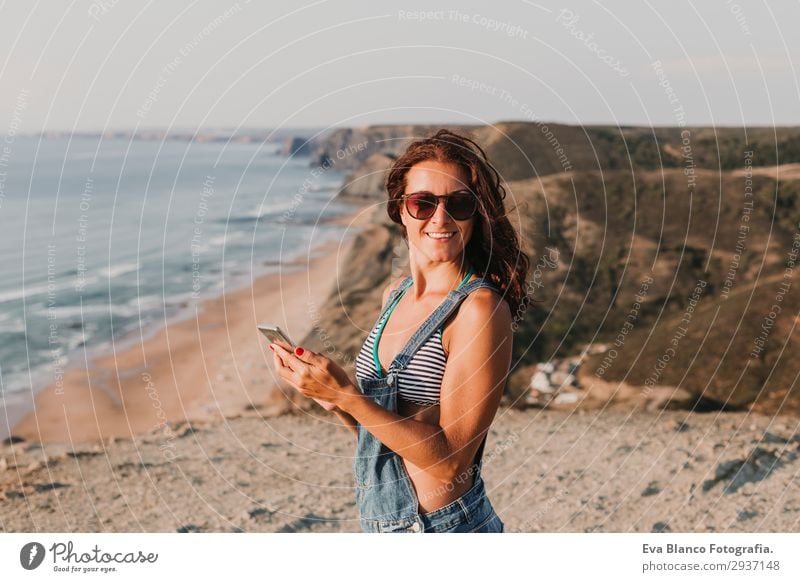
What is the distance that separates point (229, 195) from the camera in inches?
1035

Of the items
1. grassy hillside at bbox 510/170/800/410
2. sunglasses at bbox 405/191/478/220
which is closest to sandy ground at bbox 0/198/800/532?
grassy hillside at bbox 510/170/800/410

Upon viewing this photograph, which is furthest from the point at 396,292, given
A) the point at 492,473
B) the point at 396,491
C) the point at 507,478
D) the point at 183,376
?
the point at 183,376

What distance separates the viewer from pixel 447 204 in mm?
2742

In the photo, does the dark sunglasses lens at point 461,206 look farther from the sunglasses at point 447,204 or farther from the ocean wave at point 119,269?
the ocean wave at point 119,269

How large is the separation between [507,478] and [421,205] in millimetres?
5021

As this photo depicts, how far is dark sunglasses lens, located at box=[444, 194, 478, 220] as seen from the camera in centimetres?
273

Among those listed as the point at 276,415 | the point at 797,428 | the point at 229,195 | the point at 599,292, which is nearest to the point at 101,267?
the point at 229,195

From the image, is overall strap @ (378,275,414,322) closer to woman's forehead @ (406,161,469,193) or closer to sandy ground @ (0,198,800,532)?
woman's forehead @ (406,161,469,193)

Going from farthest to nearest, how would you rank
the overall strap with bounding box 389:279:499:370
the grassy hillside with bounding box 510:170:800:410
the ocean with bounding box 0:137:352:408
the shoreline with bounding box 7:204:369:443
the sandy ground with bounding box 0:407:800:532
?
the ocean with bounding box 0:137:352:408, the shoreline with bounding box 7:204:369:443, the grassy hillside with bounding box 510:170:800:410, the sandy ground with bounding box 0:407:800:532, the overall strap with bounding box 389:279:499:370

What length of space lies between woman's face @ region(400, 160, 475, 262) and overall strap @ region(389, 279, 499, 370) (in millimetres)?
214

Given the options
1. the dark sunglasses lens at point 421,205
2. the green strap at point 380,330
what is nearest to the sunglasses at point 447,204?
the dark sunglasses lens at point 421,205

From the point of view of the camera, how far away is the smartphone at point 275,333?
2631 mm

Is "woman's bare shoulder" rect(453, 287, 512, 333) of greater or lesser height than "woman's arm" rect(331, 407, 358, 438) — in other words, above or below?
above
